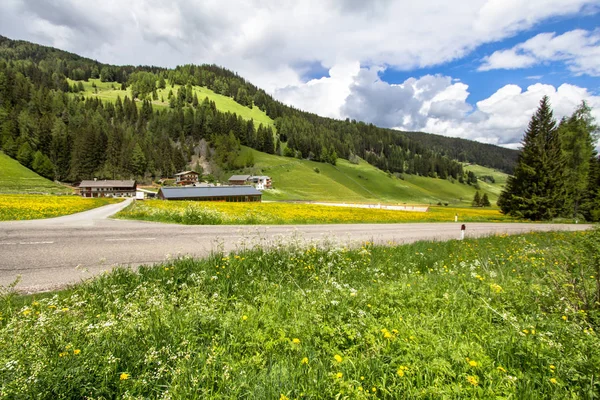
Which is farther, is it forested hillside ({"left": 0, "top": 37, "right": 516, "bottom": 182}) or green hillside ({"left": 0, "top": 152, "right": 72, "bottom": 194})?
forested hillside ({"left": 0, "top": 37, "right": 516, "bottom": 182})

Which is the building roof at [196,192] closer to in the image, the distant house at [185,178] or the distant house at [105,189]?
the distant house at [105,189]

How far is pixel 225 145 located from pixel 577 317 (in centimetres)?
15942

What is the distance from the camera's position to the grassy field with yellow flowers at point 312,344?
9.65 ft

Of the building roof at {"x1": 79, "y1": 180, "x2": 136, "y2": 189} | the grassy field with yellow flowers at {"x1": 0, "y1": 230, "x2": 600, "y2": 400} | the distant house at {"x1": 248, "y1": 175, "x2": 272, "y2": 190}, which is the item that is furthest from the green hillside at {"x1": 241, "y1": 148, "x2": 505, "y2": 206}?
the grassy field with yellow flowers at {"x1": 0, "y1": 230, "x2": 600, "y2": 400}

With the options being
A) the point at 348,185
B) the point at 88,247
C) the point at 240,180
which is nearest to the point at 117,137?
the point at 240,180

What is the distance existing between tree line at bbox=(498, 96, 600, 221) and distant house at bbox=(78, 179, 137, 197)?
116 m

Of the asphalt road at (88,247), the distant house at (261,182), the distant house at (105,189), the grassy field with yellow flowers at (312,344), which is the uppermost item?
the distant house at (261,182)

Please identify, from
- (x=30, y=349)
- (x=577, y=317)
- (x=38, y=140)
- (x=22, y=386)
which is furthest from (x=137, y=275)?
(x=38, y=140)

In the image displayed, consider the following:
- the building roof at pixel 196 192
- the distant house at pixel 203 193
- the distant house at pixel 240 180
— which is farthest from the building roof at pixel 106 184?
the building roof at pixel 196 192

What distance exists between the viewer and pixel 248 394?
2.94m

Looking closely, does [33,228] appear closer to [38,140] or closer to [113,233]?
[113,233]

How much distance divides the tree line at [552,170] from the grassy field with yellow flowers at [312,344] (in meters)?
38.8

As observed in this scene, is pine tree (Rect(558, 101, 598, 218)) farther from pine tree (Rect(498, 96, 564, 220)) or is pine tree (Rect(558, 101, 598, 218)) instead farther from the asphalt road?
the asphalt road

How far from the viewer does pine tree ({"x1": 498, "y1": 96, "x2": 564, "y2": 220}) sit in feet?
115
